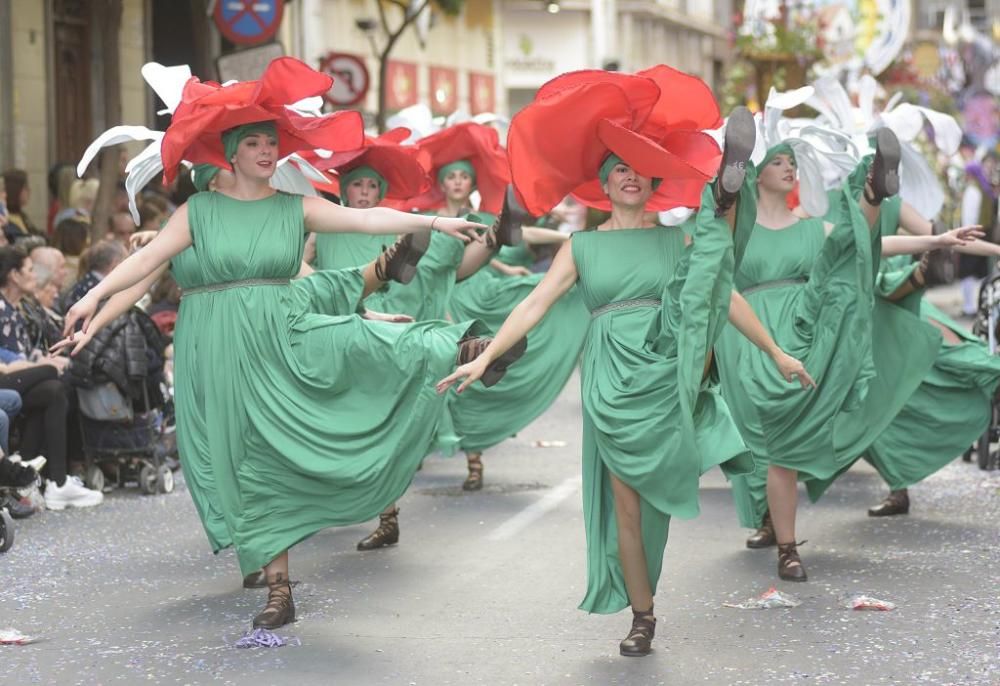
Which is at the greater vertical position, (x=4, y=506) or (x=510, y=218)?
(x=510, y=218)

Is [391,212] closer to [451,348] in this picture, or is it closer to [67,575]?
[451,348]

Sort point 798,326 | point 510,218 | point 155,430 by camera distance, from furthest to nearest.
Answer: point 155,430 → point 798,326 → point 510,218

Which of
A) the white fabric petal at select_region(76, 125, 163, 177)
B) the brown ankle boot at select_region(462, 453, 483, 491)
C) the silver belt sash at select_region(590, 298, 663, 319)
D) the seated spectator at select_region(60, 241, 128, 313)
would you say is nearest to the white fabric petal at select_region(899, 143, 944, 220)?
the brown ankle boot at select_region(462, 453, 483, 491)

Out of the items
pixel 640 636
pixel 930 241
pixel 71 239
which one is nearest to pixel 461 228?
pixel 640 636

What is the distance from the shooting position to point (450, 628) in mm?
7566

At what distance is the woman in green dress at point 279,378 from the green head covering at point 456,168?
168 inches

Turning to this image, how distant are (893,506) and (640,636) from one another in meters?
3.66

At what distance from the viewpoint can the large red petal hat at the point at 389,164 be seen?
33.4ft

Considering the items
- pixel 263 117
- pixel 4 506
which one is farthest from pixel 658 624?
pixel 4 506

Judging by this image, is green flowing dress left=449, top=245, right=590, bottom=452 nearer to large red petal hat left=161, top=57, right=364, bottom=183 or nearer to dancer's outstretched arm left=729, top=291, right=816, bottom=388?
large red petal hat left=161, top=57, right=364, bottom=183

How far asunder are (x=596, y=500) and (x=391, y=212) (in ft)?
4.88

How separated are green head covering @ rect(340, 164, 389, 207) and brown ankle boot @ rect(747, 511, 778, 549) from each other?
265 cm

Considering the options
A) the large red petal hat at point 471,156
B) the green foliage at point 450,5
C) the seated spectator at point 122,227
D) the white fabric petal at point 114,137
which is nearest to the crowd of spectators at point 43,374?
the large red petal hat at point 471,156

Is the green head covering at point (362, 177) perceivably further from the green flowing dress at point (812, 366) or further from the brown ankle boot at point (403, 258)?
the green flowing dress at point (812, 366)
